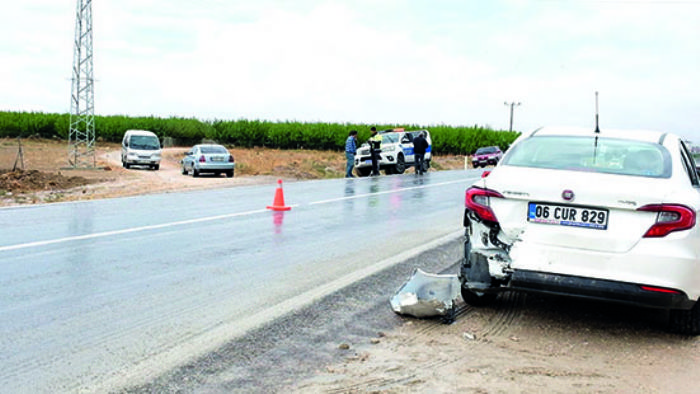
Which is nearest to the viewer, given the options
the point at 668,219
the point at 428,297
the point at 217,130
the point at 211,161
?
the point at 668,219

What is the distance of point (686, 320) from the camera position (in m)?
5.73

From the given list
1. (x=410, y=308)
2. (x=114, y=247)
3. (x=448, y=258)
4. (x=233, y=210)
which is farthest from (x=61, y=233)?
(x=410, y=308)

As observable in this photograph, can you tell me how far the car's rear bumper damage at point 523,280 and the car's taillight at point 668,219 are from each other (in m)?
0.33

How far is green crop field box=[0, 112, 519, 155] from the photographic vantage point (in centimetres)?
7106

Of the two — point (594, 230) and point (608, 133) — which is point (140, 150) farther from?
point (594, 230)

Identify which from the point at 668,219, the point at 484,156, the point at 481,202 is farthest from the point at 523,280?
the point at 484,156

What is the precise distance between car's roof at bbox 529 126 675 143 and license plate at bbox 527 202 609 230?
1364 mm

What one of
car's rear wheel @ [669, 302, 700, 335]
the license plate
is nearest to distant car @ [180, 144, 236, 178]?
the license plate

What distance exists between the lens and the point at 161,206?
15.4 metres

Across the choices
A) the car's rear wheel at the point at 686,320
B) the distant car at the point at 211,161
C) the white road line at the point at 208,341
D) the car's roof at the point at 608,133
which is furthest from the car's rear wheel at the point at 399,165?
the car's rear wheel at the point at 686,320

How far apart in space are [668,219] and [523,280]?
3.71 feet

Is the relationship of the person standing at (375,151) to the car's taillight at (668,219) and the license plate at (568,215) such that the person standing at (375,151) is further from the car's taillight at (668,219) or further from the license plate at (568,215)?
the car's taillight at (668,219)

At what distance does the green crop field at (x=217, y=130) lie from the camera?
71062 millimetres

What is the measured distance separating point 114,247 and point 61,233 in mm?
1791
